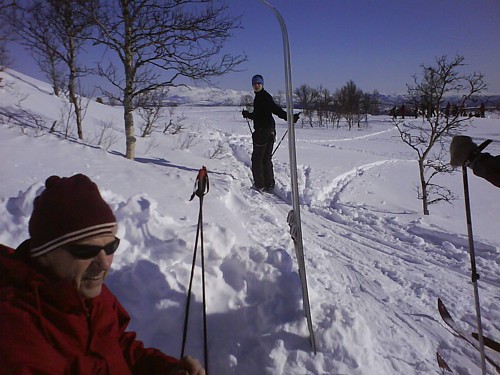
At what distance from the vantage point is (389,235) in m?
5.22

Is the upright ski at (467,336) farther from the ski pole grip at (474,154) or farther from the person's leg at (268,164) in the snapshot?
the person's leg at (268,164)

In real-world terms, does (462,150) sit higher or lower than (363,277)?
higher

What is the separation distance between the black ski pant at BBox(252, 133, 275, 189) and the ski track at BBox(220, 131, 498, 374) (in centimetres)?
31

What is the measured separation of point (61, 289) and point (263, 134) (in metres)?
5.75

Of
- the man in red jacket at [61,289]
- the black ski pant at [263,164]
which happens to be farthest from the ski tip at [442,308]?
the black ski pant at [263,164]

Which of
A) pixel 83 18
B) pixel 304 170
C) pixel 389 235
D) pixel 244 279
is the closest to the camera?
pixel 244 279

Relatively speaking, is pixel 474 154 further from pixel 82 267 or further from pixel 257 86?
pixel 257 86

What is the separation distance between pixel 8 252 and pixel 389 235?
16.5 ft

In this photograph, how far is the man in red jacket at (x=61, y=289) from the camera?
1.06m

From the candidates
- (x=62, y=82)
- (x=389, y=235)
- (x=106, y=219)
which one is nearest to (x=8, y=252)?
(x=106, y=219)

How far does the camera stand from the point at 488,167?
208 centimetres

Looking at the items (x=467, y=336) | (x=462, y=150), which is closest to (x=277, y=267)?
(x=467, y=336)

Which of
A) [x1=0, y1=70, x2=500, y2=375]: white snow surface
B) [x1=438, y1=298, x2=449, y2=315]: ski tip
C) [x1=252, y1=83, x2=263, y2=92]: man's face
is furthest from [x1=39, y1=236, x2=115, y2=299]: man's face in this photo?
[x1=252, y1=83, x2=263, y2=92]: man's face

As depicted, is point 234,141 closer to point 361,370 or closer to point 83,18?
point 83,18
